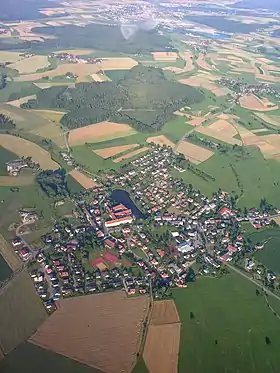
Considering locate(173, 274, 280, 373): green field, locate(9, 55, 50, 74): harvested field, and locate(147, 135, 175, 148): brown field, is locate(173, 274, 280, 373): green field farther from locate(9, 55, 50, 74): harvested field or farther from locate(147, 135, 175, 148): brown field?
locate(9, 55, 50, 74): harvested field

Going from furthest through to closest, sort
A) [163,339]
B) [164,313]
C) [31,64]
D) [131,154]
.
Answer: [31,64], [131,154], [164,313], [163,339]

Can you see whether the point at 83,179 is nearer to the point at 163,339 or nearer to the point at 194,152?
the point at 194,152

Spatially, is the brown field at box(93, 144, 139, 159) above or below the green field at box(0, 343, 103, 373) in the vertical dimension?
below

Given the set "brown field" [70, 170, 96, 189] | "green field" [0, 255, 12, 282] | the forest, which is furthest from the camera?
the forest

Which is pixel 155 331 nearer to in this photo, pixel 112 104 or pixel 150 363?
pixel 150 363

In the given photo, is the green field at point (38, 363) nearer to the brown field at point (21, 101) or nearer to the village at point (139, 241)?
the village at point (139, 241)

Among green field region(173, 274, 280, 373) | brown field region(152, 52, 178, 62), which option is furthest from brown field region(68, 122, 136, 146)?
brown field region(152, 52, 178, 62)

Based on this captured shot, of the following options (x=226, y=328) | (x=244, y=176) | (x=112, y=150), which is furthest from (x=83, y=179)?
(x=226, y=328)

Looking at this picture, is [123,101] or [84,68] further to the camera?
[84,68]
